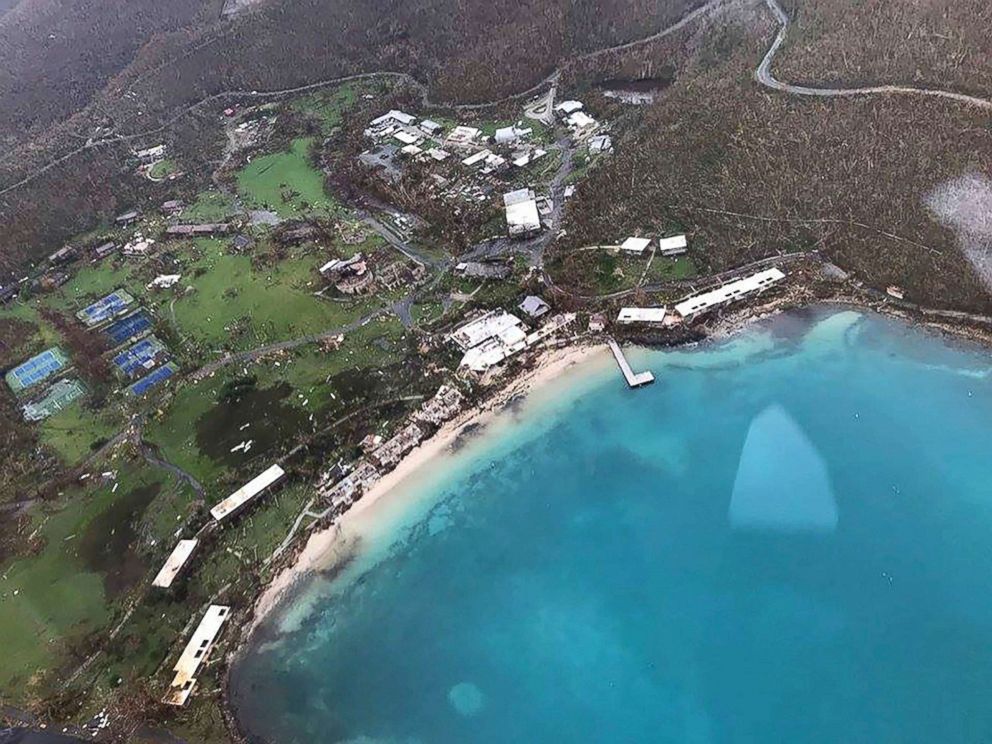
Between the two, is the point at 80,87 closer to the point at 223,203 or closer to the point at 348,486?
the point at 223,203

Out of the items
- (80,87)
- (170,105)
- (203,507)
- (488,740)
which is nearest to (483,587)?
(488,740)

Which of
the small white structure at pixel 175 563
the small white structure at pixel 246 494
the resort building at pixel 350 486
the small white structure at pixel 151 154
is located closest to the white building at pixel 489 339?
the resort building at pixel 350 486

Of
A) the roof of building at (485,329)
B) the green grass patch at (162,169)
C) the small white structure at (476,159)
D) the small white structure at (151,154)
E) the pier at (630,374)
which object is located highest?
the small white structure at (151,154)

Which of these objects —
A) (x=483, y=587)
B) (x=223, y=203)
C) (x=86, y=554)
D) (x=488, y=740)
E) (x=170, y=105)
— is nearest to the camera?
(x=488, y=740)

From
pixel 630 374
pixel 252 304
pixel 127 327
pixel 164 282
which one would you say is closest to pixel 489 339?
pixel 630 374

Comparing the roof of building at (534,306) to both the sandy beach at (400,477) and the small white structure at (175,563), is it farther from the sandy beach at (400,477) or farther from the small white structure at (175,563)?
the small white structure at (175,563)

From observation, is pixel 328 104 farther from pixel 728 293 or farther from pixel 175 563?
pixel 175 563

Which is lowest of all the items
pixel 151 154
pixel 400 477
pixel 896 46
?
pixel 400 477
